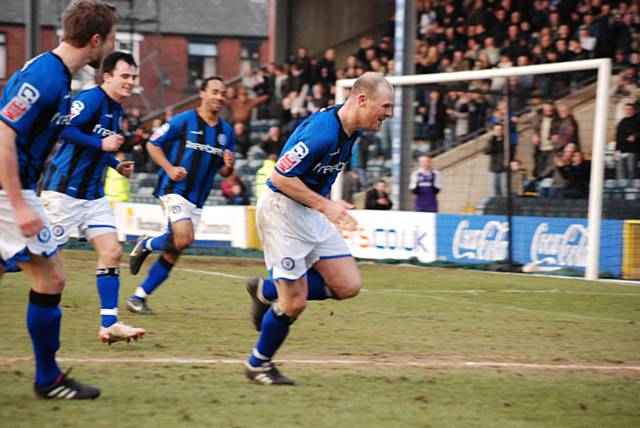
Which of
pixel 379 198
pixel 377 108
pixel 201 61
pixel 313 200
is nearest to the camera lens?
pixel 313 200

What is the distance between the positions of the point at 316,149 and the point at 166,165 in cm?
350

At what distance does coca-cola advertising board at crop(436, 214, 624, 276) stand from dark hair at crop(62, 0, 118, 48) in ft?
31.6

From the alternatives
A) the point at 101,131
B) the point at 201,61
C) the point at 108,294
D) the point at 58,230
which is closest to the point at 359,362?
the point at 108,294

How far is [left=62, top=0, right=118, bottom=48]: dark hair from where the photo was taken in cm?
489

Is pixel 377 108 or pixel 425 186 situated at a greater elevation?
pixel 377 108

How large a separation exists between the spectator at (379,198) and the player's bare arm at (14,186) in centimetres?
1170

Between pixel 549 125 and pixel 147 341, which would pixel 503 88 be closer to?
pixel 549 125

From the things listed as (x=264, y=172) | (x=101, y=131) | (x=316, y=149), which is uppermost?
(x=101, y=131)

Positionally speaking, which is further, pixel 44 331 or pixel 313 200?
pixel 313 200

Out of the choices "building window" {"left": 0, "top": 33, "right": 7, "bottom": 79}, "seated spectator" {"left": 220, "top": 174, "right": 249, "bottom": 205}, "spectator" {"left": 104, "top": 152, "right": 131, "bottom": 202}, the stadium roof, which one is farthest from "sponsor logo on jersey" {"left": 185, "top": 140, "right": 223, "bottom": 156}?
the stadium roof

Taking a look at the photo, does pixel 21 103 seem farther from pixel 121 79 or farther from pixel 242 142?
pixel 242 142

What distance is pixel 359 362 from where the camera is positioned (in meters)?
6.43

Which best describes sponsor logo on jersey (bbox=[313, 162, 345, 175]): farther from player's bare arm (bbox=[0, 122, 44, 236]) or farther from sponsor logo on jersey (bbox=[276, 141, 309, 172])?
player's bare arm (bbox=[0, 122, 44, 236])

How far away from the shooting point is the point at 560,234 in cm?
1380
